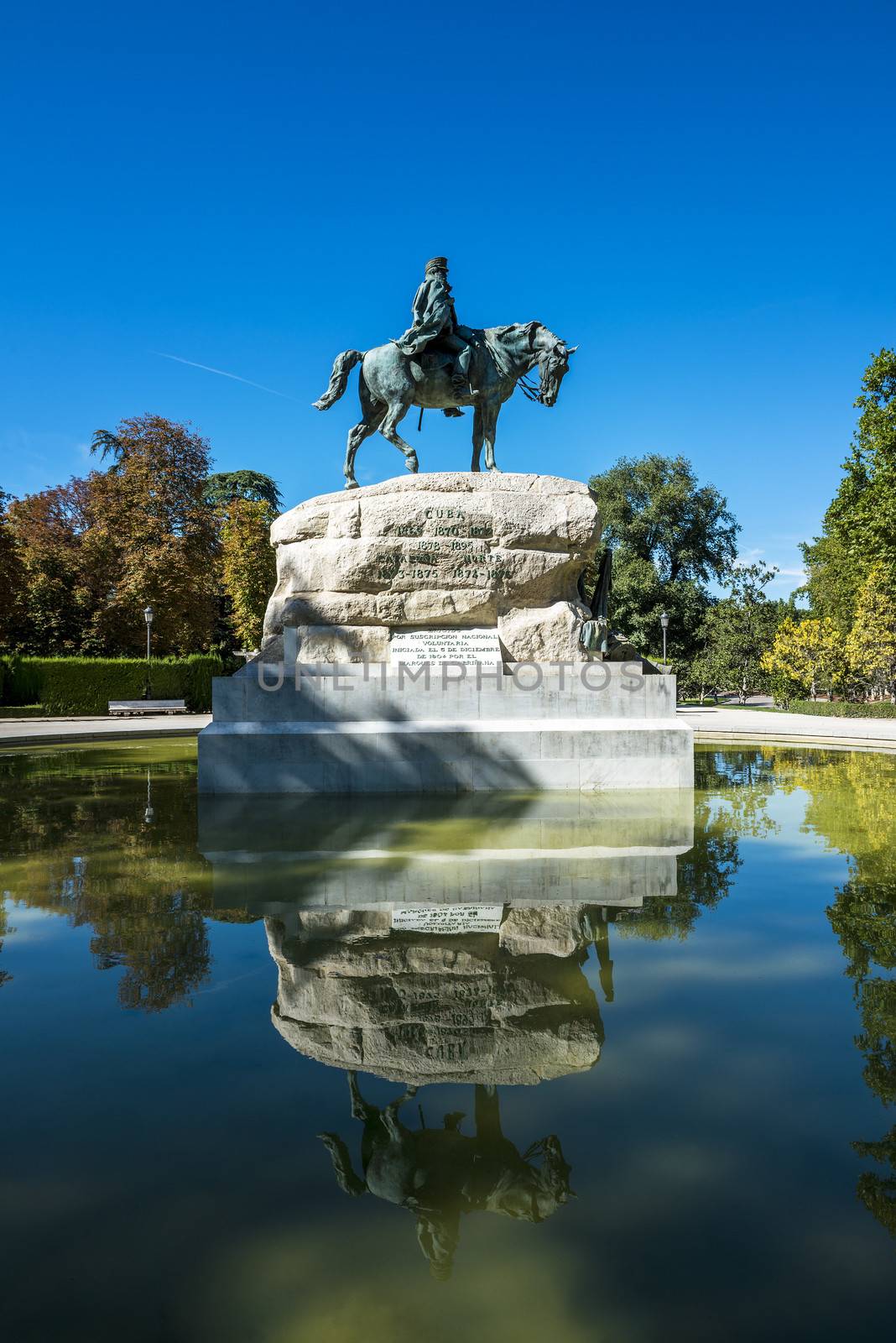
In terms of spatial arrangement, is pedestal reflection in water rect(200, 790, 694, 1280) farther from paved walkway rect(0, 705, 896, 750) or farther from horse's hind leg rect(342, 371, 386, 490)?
paved walkway rect(0, 705, 896, 750)

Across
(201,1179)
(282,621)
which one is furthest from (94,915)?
(282,621)

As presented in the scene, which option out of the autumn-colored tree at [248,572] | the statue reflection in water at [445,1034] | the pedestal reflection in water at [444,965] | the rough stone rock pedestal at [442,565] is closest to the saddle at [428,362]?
the rough stone rock pedestal at [442,565]

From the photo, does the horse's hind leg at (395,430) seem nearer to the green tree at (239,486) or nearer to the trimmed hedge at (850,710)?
the trimmed hedge at (850,710)

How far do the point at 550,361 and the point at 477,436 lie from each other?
1635 millimetres

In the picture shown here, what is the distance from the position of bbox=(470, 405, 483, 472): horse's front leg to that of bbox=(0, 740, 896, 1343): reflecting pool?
8939 mm

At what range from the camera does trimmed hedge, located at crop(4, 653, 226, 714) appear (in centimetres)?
3309

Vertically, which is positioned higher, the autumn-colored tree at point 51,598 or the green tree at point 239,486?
the green tree at point 239,486

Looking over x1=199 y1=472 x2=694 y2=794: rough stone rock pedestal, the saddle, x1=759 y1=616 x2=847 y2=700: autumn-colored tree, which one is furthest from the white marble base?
x1=759 y1=616 x2=847 y2=700: autumn-colored tree

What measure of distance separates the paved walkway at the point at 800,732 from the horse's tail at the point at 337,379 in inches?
482

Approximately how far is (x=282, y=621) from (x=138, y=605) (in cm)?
2892

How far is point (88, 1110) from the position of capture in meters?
2.73

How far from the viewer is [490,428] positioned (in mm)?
13164

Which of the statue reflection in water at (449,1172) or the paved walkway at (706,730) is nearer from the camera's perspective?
the statue reflection in water at (449,1172)

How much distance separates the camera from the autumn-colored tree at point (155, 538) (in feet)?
125
